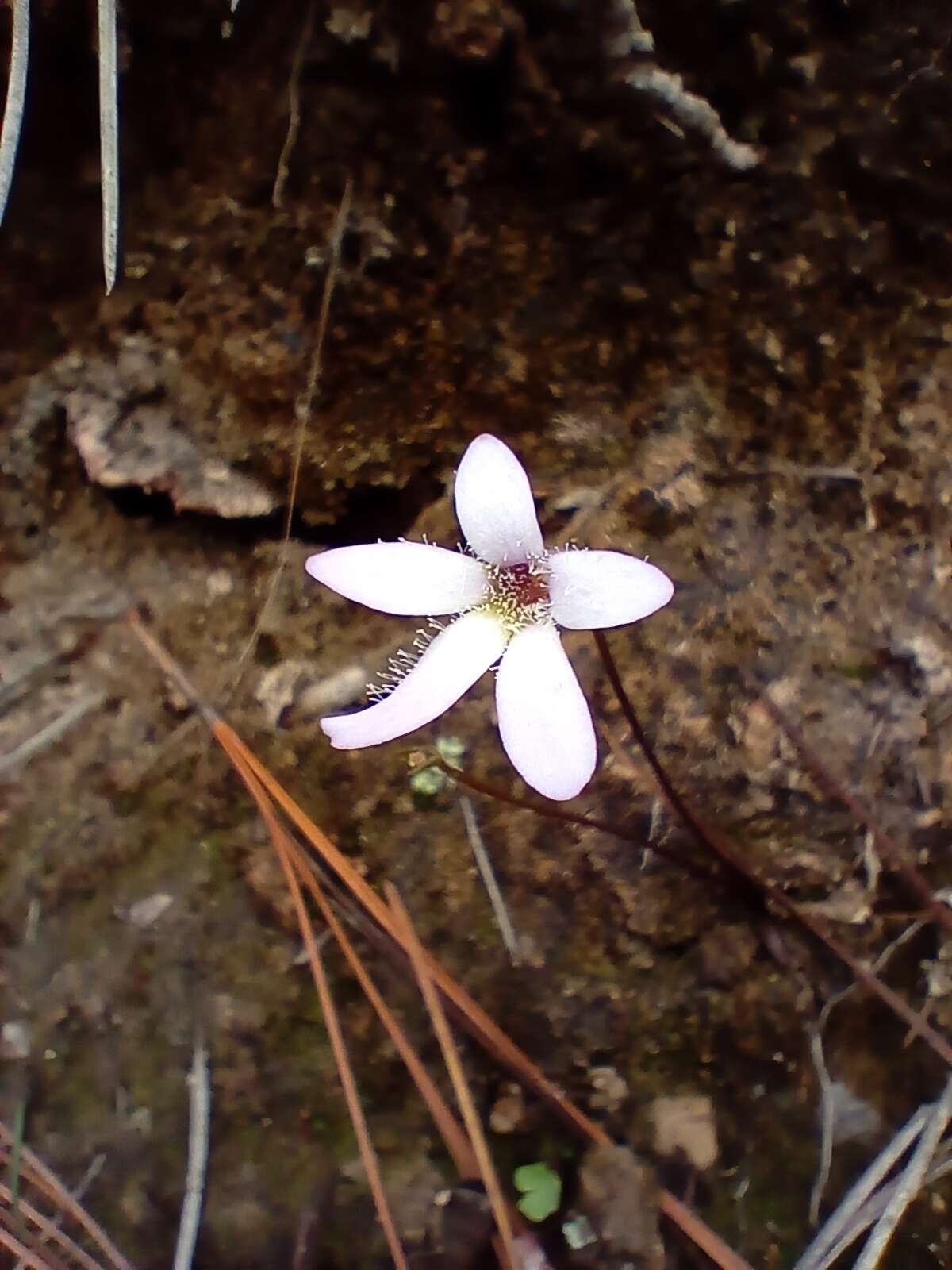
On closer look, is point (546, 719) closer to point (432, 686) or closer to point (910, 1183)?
point (432, 686)

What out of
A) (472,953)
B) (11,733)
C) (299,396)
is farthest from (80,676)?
(472,953)

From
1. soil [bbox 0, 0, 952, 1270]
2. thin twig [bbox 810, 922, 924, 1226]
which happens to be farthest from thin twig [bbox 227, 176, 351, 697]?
thin twig [bbox 810, 922, 924, 1226]

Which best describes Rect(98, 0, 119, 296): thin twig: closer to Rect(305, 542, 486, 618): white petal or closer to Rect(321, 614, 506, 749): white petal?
Rect(305, 542, 486, 618): white petal

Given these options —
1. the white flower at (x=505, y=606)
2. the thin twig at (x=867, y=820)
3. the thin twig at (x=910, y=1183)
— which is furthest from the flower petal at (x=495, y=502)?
the thin twig at (x=910, y=1183)

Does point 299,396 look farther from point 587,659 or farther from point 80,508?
point 587,659

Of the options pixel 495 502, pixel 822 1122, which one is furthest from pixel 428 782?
pixel 822 1122

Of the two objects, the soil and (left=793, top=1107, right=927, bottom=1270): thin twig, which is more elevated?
the soil
